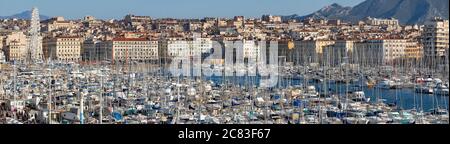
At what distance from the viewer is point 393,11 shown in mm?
40031

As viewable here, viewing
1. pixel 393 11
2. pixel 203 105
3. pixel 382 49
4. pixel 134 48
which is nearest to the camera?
pixel 203 105

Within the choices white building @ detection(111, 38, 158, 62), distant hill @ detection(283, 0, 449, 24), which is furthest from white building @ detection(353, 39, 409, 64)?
distant hill @ detection(283, 0, 449, 24)

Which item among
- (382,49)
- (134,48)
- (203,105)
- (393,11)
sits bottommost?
(203,105)

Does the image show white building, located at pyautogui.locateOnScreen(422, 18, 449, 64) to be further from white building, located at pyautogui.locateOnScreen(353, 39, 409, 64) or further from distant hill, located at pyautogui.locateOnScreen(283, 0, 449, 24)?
distant hill, located at pyautogui.locateOnScreen(283, 0, 449, 24)

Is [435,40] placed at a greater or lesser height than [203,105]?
greater

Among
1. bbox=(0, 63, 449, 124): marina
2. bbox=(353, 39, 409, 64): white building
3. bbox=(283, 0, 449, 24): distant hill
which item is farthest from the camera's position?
bbox=(283, 0, 449, 24): distant hill

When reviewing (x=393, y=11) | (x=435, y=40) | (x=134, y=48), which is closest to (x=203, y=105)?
(x=435, y=40)

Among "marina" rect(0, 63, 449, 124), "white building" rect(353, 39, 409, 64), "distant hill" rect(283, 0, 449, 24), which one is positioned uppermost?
"distant hill" rect(283, 0, 449, 24)

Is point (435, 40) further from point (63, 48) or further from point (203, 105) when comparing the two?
point (203, 105)

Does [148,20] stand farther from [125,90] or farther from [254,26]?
[125,90]

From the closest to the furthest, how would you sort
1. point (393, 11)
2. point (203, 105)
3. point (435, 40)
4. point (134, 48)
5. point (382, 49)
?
point (203, 105), point (435, 40), point (382, 49), point (134, 48), point (393, 11)

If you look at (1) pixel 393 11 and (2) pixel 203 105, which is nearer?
(2) pixel 203 105

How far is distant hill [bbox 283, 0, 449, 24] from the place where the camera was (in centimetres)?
3521

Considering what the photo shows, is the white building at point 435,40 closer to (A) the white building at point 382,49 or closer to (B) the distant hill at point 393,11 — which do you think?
(A) the white building at point 382,49
